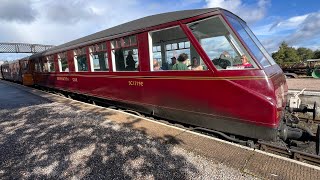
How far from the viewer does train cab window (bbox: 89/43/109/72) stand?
25.2ft

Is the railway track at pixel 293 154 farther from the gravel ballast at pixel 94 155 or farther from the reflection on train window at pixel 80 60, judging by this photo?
the reflection on train window at pixel 80 60

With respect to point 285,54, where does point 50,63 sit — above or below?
below

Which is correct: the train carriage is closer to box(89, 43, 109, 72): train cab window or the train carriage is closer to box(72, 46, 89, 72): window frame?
box(89, 43, 109, 72): train cab window

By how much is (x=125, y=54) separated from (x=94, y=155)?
343cm

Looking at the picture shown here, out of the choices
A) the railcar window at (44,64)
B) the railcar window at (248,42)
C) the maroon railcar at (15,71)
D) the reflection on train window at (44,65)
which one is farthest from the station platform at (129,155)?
the maroon railcar at (15,71)

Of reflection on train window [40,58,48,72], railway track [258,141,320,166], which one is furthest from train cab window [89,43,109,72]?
reflection on train window [40,58,48,72]

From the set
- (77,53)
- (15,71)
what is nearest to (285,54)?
(15,71)

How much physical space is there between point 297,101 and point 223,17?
3205 mm

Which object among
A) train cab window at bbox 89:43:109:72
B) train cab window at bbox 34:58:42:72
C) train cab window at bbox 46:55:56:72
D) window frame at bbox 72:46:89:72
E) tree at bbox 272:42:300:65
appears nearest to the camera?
train cab window at bbox 89:43:109:72

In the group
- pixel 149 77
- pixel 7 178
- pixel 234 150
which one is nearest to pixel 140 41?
pixel 149 77

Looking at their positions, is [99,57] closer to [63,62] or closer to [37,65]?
[63,62]

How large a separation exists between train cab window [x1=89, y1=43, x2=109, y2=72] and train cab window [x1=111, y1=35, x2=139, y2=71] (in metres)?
0.52

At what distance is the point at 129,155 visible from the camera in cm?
425

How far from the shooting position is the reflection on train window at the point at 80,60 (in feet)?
29.4
